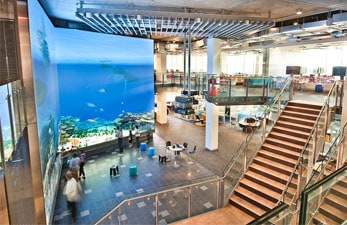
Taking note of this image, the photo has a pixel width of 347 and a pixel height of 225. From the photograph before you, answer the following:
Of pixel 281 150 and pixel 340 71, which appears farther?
pixel 340 71

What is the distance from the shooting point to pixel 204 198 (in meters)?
8.14

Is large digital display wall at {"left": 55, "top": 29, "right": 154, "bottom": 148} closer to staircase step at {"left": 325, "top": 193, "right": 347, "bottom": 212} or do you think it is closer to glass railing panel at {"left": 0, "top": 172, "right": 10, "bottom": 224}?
glass railing panel at {"left": 0, "top": 172, "right": 10, "bottom": 224}

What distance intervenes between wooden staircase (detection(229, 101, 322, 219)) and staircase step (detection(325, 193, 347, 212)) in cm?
258

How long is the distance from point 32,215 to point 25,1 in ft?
14.5

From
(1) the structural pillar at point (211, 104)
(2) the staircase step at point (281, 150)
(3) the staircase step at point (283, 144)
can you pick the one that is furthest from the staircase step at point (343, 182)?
(1) the structural pillar at point (211, 104)

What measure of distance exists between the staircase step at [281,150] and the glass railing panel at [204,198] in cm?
225

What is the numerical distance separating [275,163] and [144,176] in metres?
5.23

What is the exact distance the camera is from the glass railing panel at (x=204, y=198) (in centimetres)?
752

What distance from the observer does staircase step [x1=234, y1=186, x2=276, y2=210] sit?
272 inches

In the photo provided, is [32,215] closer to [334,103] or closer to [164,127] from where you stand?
[334,103]

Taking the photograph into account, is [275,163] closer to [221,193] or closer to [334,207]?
[221,193]

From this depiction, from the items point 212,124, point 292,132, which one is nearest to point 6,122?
point 292,132

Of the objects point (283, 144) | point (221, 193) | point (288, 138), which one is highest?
point (288, 138)

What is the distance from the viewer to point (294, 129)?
8352mm
